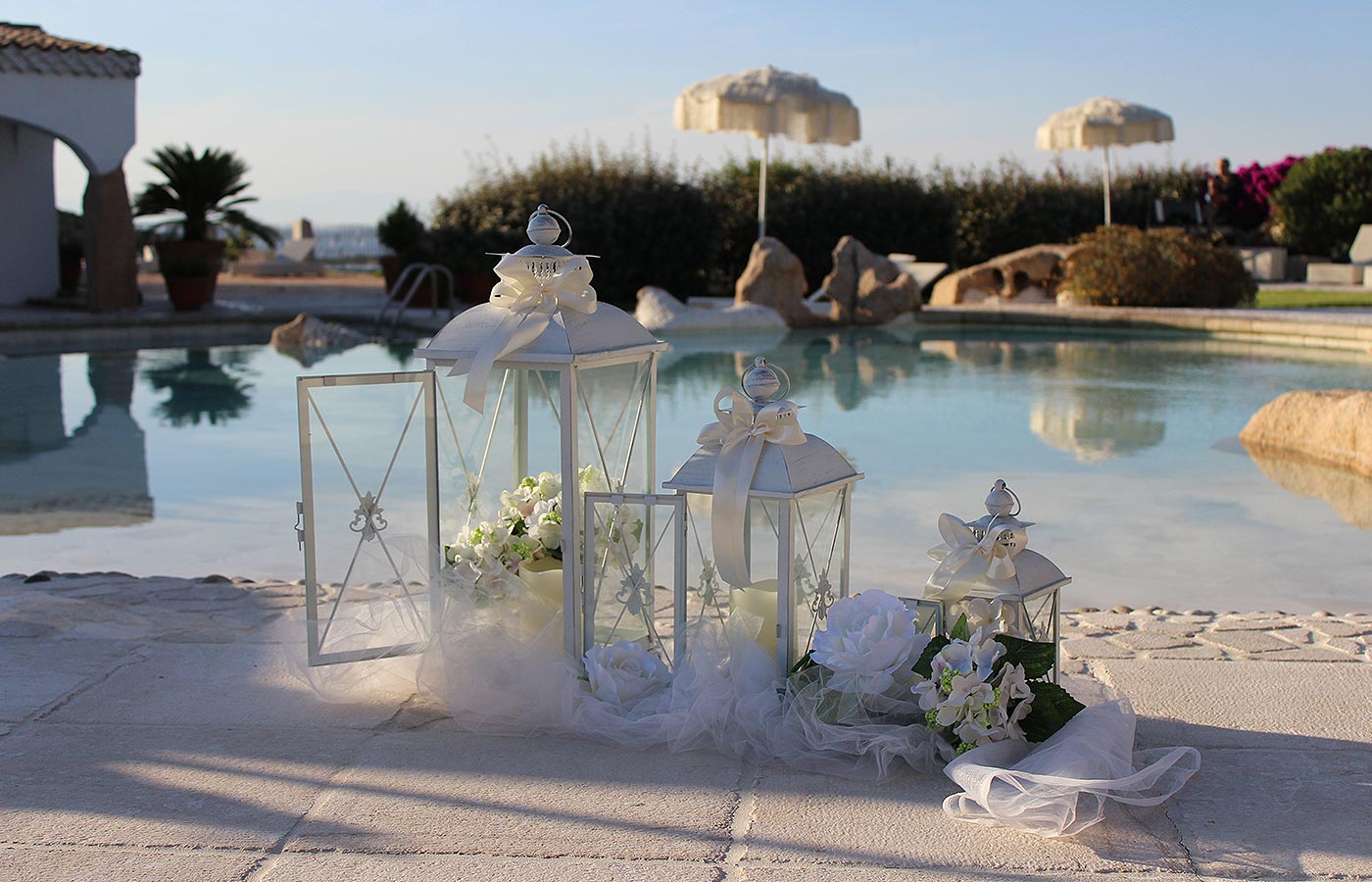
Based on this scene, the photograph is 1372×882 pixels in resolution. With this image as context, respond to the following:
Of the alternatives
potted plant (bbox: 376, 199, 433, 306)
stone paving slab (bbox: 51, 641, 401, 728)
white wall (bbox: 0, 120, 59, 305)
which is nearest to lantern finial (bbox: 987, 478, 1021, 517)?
stone paving slab (bbox: 51, 641, 401, 728)

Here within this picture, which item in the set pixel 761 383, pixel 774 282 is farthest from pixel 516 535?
pixel 774 282

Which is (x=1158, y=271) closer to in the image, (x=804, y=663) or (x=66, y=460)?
(x=66, y=460)

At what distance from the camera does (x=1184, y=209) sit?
21.2m

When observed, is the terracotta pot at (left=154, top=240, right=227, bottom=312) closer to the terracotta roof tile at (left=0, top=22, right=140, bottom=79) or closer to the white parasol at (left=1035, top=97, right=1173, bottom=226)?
the terracotta roof tile at (left=0, top=22, right=140, bottom=79)

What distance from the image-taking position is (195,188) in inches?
681

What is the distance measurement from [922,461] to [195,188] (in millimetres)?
13516

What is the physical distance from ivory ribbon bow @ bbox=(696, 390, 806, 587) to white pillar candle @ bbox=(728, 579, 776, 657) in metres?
0.07

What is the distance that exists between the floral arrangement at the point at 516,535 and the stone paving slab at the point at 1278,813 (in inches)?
55.1

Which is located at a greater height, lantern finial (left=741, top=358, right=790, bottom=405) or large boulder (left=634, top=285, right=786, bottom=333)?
large boulder (left=634, top=285, right=786, bottom=333)

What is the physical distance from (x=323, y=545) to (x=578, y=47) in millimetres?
16133

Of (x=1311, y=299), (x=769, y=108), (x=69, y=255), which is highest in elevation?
(x=769, y=108)

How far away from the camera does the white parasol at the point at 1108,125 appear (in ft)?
59.6

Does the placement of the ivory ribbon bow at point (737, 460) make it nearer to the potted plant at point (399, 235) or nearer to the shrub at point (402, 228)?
the potted plant at point (399, 235)

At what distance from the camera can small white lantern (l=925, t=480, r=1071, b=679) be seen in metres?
2.48
